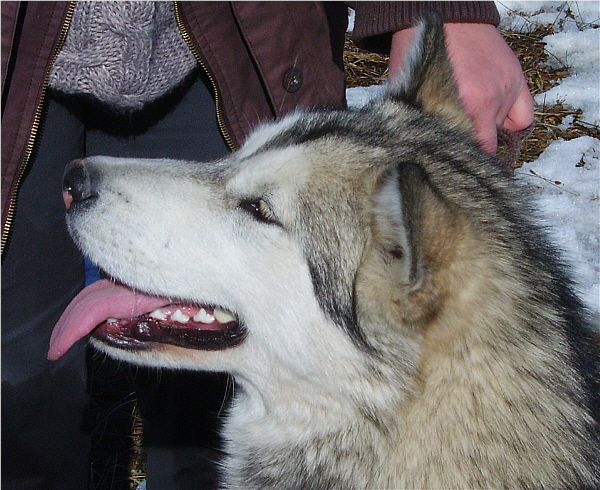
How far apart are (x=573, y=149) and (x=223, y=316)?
10.8ft

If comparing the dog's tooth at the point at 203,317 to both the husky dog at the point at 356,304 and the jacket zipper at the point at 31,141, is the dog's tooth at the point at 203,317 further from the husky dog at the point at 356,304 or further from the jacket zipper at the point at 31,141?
the jacket zipper at the point at 31,141

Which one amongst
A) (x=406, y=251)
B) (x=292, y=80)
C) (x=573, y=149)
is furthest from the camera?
(x=573, y=149)

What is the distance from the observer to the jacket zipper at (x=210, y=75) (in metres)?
1.72

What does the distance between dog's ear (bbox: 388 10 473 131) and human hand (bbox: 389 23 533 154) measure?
2 centimetres

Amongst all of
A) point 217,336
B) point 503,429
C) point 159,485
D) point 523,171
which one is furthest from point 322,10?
point 523,171

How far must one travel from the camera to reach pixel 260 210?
1582mm

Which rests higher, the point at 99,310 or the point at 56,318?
the point at 99,310

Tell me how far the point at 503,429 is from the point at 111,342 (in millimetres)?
941

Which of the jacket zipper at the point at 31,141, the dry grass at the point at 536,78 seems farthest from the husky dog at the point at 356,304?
the dry grass at the point at 536,78

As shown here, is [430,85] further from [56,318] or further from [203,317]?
[56,318]

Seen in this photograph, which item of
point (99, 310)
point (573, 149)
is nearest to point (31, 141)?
point (99, 310)

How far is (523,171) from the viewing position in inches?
161

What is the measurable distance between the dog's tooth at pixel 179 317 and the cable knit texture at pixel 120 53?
1.90 ft

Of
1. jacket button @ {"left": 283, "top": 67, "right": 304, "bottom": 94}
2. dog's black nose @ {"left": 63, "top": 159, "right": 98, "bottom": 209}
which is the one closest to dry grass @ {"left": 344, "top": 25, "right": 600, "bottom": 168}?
jacket button @ {"left": 283, "top": 67, "right": 304, "bottom": 94}
